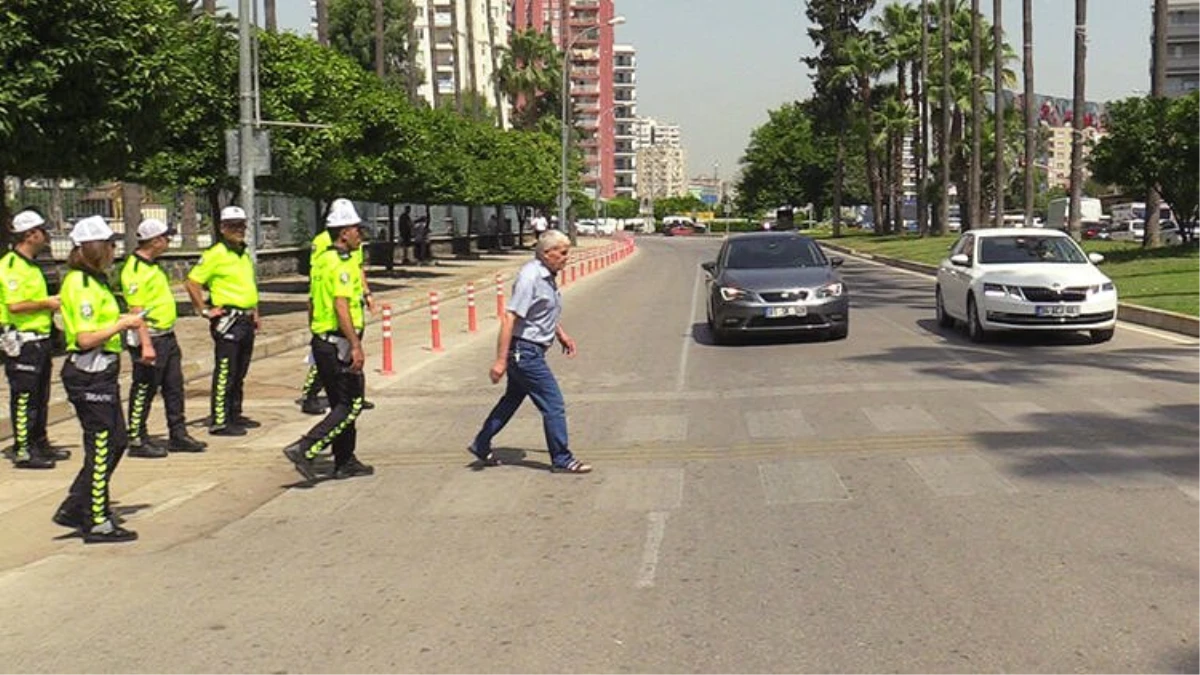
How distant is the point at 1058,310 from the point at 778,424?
6.48 m

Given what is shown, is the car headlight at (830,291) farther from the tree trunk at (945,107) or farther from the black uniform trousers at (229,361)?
the tree trunk at (945,107)

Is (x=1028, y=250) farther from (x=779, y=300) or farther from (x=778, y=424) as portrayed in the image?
(x=778, y=424)

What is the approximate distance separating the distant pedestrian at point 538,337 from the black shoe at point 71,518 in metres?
2.73

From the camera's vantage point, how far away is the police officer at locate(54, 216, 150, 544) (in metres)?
7.09

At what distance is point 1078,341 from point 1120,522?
10.3 meters

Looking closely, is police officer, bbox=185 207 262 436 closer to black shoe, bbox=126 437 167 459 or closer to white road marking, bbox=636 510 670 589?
black shoe, bbox=126 437 167 459

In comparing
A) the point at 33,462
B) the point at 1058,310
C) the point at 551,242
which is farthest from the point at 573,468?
the point at 1058,310

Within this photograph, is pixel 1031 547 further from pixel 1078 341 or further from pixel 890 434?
pixel 1078 341

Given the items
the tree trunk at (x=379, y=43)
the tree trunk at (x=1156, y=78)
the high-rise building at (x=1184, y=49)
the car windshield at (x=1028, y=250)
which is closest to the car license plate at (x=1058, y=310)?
the car windshield at (x=1028, y=250)

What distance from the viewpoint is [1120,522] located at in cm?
698

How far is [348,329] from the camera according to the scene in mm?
8789

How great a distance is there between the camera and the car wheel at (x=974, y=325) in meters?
16.6

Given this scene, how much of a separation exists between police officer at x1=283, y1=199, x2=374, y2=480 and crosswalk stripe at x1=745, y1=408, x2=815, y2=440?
3.28 metres

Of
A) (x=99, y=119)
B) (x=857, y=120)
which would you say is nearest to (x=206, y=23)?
(x=99, y=119)
